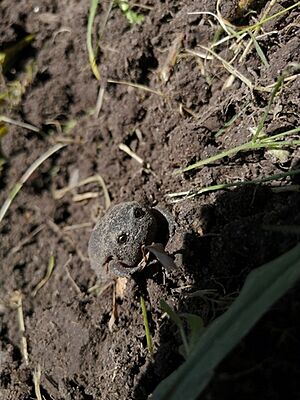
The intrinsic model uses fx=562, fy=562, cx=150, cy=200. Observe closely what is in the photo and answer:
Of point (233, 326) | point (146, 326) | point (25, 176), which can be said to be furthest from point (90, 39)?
point (233, 326)

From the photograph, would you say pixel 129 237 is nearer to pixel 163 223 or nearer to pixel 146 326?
pixel 163 223

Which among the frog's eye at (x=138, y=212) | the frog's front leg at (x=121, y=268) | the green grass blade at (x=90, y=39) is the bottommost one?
the frog's front leg at (x=121, y=268)

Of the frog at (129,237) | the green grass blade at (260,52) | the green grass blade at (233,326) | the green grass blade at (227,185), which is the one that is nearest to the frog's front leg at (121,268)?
the frog at (129,237)

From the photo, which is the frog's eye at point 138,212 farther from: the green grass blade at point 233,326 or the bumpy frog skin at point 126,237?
the green grass blade at point 233,326

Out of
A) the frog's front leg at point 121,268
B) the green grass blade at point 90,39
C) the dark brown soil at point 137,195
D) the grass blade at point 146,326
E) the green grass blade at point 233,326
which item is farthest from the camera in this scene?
the green grass blade at point 90,39

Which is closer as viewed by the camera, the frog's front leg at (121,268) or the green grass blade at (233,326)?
the green grass blade at (233,326)

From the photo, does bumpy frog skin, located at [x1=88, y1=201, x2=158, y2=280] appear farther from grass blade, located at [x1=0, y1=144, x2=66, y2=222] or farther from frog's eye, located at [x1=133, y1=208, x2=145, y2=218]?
grass blade, located at [x1=0, y1=144, x2=66, y2=222]
